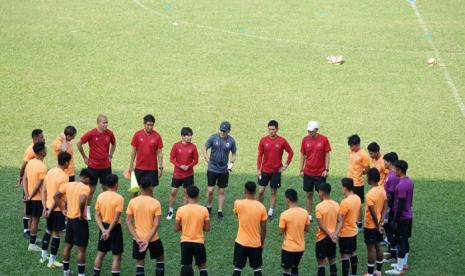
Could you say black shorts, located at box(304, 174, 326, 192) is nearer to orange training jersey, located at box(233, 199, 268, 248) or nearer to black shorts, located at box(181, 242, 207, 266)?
orange training jersey, located at box(233, 199, 268, 248)

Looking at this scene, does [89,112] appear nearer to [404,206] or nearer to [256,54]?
[256,54]

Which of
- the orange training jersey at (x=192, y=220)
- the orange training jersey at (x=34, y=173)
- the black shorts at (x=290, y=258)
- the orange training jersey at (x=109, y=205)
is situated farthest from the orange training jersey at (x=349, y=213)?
the orange training jersey at (x=34, y=173)

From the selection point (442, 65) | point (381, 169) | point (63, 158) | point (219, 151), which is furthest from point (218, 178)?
point (442, 65)

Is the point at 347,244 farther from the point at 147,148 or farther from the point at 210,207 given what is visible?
the point at 147,148

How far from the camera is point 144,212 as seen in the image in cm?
1340

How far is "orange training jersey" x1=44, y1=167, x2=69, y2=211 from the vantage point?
14.4 metres

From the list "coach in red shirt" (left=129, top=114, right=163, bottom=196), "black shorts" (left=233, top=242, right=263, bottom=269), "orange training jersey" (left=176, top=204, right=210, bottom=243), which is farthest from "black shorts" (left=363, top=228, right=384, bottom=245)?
"coach in red shirt" (left=129, top=114, right=163, bottom=196)

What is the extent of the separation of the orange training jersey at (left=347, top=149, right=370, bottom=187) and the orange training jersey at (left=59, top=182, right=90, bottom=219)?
5549 mm

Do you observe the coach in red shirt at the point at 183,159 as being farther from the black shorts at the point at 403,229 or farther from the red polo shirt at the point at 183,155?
the black shorts at the point at 403,229

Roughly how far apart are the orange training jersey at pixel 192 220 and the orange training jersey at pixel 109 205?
0.97 meters

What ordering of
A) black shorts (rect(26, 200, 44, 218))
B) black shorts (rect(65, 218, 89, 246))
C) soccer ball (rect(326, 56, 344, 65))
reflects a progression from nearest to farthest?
1. black shorts (rect(65, 218, 89, 246))
2. black shorts (rect(26, 200, 44, 218))
3. soccer ball (rect(326, 56, 344, 65))

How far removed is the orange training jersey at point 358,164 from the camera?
16703 millimetres

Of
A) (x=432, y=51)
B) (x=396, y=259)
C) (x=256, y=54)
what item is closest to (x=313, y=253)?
(x=396, y=259)

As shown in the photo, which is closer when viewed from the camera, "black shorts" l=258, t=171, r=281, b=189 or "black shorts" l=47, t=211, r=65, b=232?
"black shorts" l=47, t=211, r=65, b=232
